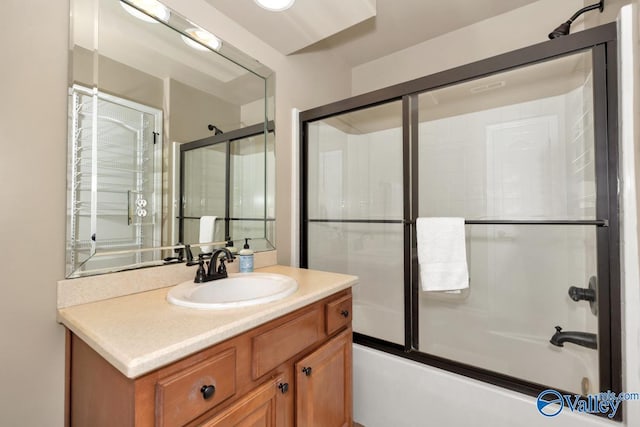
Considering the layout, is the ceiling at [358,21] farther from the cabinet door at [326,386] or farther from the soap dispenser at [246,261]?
the cabinet door at [326,386]

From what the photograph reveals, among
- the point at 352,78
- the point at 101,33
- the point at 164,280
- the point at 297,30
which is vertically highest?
the point at 352,78

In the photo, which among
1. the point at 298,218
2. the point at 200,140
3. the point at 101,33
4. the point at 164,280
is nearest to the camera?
the point at 101,33

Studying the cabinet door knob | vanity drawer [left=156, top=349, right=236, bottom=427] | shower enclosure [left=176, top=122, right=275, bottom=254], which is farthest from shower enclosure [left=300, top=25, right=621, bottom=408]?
vanity drawer [left=156, top=349, right=236, bottom=427]

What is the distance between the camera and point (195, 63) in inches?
53.6

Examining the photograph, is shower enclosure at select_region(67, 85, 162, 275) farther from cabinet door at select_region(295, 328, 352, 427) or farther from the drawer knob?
cabinet door at select_region(295, 328, 352, 427)

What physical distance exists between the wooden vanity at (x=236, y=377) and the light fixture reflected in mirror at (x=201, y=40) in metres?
1.17

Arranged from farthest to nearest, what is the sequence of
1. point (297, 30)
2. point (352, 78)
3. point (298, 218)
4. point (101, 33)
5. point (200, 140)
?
1. point (352, 78)
2. point (298, 218)
3. point (297, 30)
4. point (200, 140)
5. point (101, 33)

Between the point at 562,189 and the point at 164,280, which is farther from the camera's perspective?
the point at 562,189

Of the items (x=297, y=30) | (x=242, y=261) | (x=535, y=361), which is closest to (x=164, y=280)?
(x=242, y=261)

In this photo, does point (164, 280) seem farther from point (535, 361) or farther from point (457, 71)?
point (535, 361)

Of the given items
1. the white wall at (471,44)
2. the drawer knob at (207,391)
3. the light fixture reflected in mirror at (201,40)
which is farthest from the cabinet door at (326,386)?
the white wall at (471,44)

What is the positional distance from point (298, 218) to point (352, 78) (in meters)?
1.48

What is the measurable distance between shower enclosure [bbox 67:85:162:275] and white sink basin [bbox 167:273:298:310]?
0.85 feet

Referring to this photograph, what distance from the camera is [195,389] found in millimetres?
687
